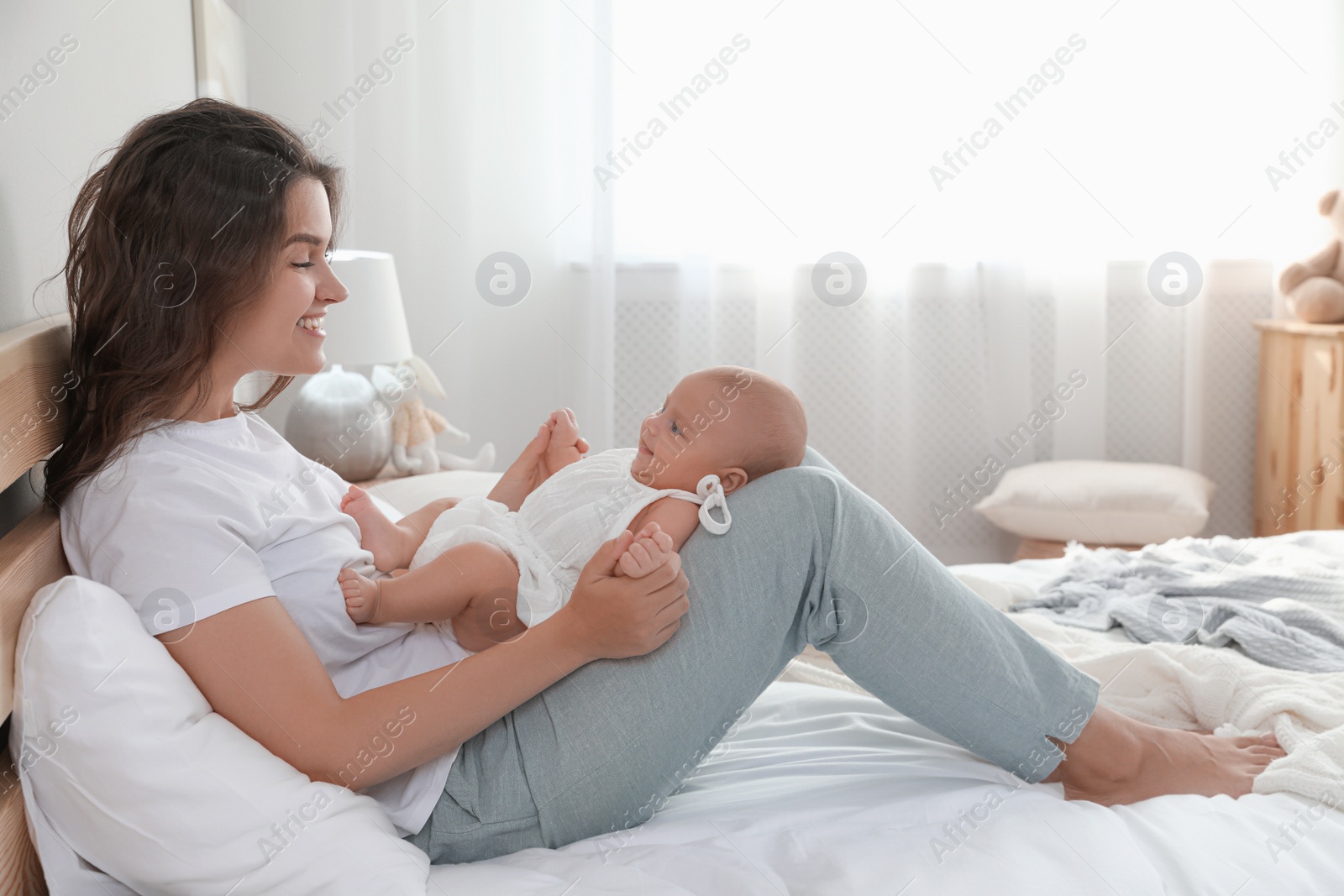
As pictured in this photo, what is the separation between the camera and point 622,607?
0.97 m

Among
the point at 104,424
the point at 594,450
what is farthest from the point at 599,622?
the point at 594,450

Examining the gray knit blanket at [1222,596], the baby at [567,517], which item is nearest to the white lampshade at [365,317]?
the baby at [567,517]

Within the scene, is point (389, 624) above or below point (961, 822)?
above

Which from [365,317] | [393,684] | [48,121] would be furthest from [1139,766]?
[365,317]

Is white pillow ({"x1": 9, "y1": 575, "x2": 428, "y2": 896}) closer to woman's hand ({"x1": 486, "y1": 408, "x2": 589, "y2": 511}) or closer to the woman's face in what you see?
the woman's face

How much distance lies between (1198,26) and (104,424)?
3.36 m

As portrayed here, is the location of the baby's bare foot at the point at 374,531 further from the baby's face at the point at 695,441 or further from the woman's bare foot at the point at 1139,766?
the woman's bare foot at the point at 1139,766

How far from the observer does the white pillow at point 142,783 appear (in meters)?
0.81

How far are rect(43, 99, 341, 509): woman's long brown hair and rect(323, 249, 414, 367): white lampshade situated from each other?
1.13 metres

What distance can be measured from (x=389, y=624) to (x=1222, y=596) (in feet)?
4.18

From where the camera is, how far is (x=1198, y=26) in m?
3.18

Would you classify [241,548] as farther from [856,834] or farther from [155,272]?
[856,834]

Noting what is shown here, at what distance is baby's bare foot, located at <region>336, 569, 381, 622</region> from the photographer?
106cm

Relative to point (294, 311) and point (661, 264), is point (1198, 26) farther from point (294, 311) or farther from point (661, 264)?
point (294, 311)
